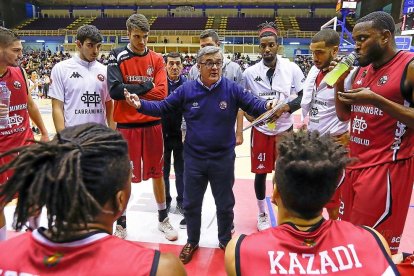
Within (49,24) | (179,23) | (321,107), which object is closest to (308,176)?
(321,107)

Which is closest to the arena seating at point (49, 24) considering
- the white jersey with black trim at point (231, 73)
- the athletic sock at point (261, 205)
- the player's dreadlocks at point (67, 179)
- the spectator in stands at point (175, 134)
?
the spectator in stands at point (175, 134)

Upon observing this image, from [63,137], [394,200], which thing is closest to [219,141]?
[394,200]

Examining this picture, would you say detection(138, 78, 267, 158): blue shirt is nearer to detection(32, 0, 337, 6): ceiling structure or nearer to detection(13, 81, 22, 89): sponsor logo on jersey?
detection(13, 81, 22, 89): sponsor logo on jersey

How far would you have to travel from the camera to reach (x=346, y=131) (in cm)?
321

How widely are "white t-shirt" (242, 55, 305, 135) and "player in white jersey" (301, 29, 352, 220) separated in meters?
0.44

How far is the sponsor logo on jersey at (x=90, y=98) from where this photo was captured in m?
3.46

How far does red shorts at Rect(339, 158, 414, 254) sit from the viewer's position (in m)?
2.24

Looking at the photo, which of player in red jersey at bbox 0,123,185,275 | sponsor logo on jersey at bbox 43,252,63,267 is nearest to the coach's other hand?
player in red jersey at bbox 0,123,185,275

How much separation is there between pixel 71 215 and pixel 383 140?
195 centimetres

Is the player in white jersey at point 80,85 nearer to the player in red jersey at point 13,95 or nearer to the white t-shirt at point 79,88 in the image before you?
the white t-shirt at point 79,88

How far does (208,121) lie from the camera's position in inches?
119

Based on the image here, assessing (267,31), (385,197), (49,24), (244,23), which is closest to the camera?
(385,197)

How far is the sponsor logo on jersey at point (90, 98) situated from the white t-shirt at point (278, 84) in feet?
5.23

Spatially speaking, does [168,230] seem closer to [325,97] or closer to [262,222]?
[262,222]
